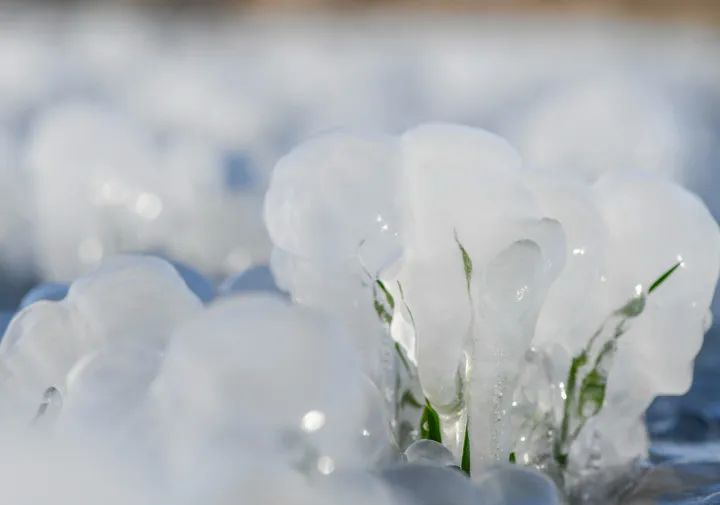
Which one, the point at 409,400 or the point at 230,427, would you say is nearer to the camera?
the point at 230,427

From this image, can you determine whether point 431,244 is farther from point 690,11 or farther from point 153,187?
point 690,11

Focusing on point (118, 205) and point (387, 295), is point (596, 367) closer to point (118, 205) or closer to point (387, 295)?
point (387, 295)

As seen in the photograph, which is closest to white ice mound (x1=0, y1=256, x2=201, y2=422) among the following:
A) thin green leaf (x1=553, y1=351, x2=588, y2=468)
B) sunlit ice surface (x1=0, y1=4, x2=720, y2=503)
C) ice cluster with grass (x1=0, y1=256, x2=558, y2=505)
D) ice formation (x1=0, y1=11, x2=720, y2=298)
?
sunlit ice surface (x1=0, y1=4, x2=720, y2=503)

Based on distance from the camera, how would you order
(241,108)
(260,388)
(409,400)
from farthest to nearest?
(241,108), (409,400), (260,388)

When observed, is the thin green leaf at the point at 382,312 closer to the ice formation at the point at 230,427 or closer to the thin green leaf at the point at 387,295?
the thin green leaf at the point at 387,295

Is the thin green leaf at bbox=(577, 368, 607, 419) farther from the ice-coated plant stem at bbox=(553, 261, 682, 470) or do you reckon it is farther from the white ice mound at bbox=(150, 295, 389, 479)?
the white ice mound at bbox=(150, 295, 389, 479)

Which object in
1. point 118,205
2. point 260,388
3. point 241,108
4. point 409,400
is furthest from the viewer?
point 241,108

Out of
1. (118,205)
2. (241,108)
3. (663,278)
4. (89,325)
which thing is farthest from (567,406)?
(241,108)
